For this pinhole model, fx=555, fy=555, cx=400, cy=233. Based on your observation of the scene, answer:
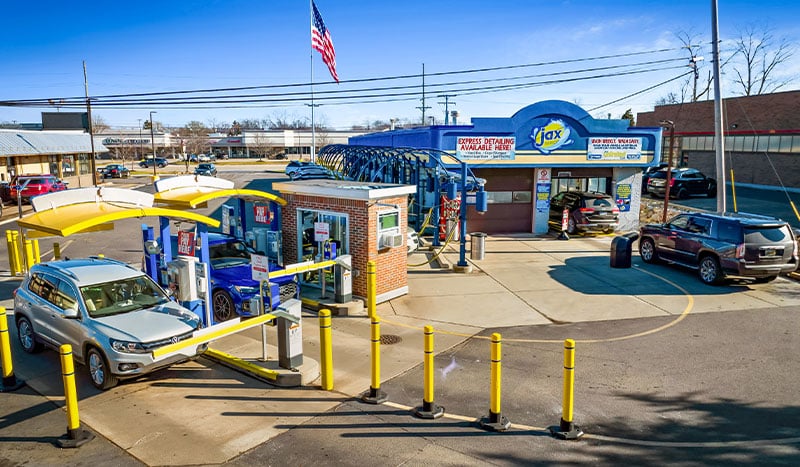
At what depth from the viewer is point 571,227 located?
71.9 ft

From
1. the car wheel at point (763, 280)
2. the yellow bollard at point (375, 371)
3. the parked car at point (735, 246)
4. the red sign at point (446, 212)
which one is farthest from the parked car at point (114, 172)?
the car wheel at point (763, 280)

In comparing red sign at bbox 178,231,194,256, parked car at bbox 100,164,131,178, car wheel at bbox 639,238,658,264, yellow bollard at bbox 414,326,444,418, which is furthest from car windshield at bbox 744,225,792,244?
parked car at bbox 100,164,131,178

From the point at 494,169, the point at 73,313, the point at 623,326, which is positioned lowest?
the point at 623,326

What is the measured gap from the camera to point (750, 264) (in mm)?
13352

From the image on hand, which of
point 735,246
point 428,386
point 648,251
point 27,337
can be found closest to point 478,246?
point 648,251

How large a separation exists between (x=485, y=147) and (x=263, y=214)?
408 inches

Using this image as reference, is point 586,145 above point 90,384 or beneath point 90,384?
above

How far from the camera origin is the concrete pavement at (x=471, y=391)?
636 cm

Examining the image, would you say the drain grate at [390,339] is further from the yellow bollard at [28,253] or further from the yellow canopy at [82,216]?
the yellow bollard at [28,253]

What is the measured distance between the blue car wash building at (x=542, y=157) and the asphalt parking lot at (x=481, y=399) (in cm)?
976

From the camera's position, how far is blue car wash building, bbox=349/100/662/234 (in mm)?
21344

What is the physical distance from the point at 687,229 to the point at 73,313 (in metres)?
14.6

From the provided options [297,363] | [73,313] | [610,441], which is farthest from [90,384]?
[610,441]

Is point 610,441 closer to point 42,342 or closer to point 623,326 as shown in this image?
point 623,326
